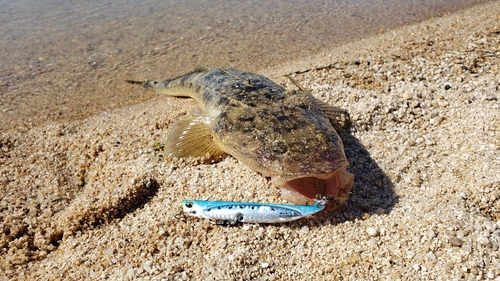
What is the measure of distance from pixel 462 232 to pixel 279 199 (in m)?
1.36

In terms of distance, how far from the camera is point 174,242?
9.55ft

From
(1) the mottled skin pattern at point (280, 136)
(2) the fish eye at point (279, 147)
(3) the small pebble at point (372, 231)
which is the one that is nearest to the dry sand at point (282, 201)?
(3) the small pebble at point (372, 231)

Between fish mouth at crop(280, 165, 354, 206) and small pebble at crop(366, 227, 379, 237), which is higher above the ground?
fish mouth at crop(280, 165, 354, 206)

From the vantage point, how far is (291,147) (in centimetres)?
301

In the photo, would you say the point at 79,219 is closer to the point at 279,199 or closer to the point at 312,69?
the point at 279,199

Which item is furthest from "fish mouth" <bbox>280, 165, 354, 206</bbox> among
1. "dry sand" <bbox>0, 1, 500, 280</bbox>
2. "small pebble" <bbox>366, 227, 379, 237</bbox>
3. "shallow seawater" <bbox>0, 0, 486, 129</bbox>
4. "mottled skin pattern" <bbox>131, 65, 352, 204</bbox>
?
"shallow seawater" <bbox>0, 0, 486, 129</bbox>

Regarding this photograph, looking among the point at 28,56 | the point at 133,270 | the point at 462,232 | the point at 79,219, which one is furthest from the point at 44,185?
the point at 28,56

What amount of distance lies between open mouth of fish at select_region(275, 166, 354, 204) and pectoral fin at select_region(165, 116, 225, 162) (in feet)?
3.32

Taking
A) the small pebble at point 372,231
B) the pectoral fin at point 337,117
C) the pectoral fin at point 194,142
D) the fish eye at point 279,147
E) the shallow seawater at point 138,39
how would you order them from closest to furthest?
the small pebble at point 372,231 < the fish eye at point 279,147 < the pectoral fin at point 194,142 < the pectoral fin at point 337,117 < the shallow seawater at point 138,39

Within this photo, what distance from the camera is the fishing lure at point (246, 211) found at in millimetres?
2854

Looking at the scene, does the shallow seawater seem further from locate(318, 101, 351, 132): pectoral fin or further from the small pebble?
the small pebble

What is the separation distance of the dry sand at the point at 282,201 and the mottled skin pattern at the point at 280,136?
0.79 feet

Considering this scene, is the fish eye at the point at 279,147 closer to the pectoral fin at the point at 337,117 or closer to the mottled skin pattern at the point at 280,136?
the mottled skin pattern at the point at 280,136

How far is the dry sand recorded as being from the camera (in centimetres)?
263
